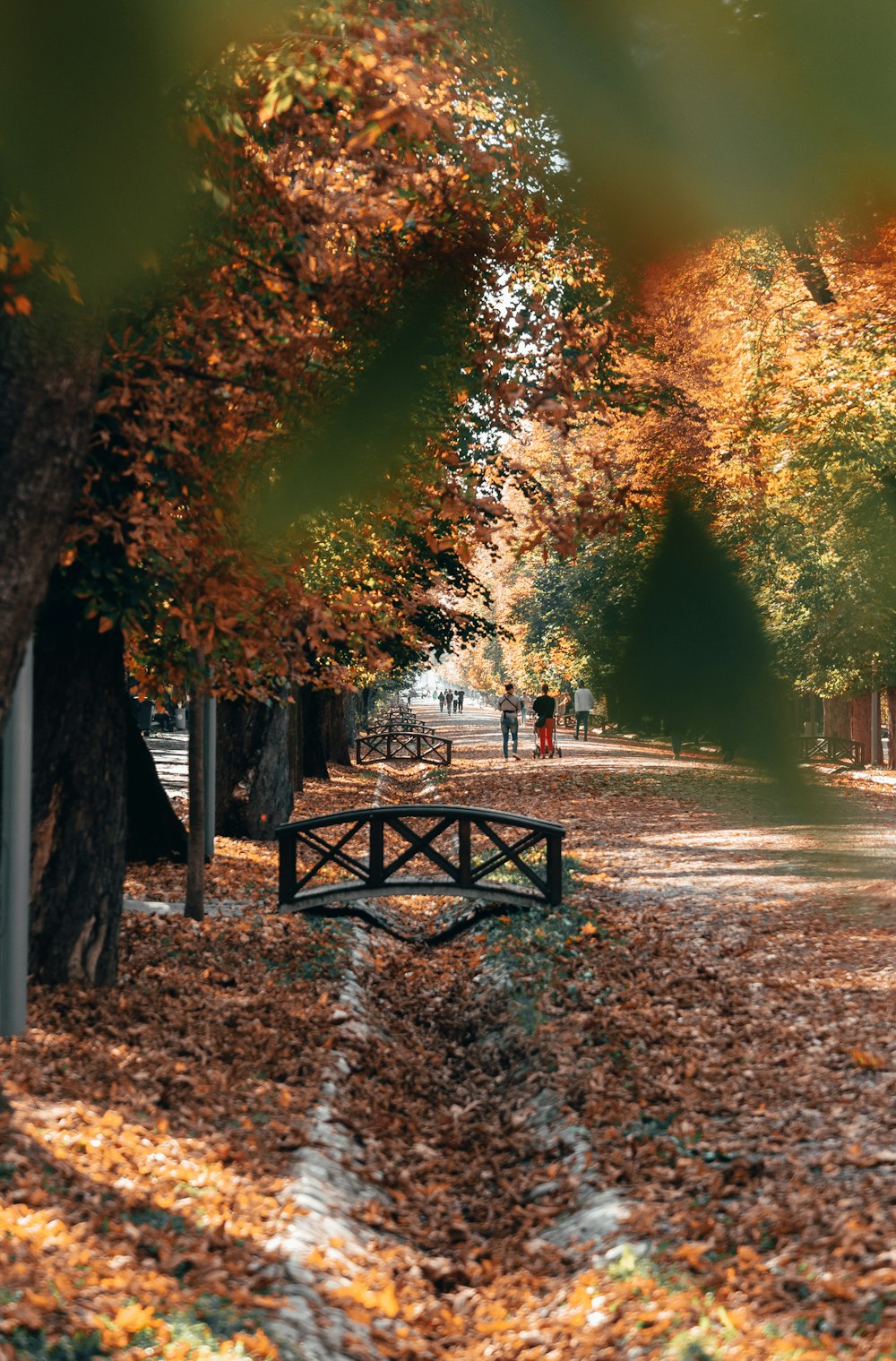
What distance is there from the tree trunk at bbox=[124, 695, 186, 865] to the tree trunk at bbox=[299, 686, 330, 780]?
1567 centimetres

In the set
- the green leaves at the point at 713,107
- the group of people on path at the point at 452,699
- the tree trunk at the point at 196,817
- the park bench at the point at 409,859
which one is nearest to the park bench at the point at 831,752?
the green leaves at the point at 713,107

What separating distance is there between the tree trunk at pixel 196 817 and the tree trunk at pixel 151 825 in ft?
6.89

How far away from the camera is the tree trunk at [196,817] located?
43.4 ft

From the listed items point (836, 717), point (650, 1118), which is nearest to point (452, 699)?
point (650, 1118)

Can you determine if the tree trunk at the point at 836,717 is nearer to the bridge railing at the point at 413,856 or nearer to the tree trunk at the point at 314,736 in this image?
the bridge railing at the point at 413,856

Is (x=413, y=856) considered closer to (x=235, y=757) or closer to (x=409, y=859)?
(x=409, y=859)

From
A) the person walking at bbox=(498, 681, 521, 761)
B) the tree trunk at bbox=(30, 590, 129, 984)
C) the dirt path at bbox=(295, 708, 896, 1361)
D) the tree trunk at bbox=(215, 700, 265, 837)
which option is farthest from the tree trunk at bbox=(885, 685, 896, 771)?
the person walking at bbox=(498, 681, 521, 761)

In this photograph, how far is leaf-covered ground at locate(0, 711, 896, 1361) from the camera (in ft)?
17.5

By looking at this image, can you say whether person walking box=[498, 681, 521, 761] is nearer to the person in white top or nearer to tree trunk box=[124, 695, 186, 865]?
tree trunk box=[124, 695, 186, 865]

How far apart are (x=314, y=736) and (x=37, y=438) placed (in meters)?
29.7

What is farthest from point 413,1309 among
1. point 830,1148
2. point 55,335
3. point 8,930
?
point 55,335

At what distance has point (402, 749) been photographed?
4794 centimetres

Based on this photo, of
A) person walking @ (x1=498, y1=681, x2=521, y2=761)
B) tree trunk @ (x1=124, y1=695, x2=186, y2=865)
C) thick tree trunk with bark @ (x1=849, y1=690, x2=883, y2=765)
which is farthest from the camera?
person walking @ (x1=498, y1=681, x2=521, y2=761)

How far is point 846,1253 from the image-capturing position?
605cm
